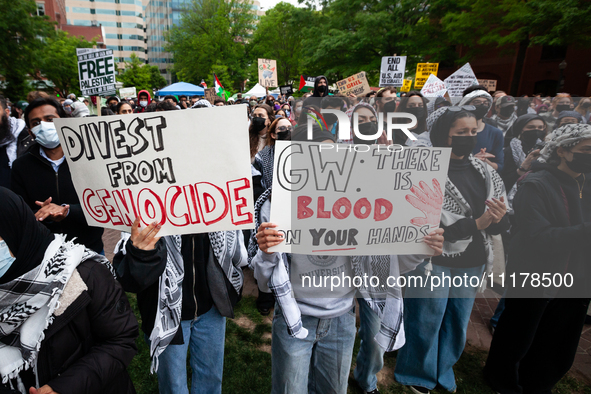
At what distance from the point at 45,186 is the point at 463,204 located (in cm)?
314

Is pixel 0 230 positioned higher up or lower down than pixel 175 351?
higher up

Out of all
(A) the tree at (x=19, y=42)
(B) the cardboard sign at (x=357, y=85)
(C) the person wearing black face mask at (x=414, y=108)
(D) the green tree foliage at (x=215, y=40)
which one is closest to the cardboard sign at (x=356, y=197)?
(C) the person wearing black face mask at (x=414, y=108)

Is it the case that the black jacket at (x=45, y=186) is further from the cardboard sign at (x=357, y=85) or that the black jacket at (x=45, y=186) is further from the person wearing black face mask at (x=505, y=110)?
the cardboard sign at (x=357, y=85)

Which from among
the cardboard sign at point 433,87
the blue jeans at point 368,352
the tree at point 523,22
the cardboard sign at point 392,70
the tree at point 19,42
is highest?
the tree at point 523,22

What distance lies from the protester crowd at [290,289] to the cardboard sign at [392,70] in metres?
6.13

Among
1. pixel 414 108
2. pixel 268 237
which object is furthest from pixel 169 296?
pixel 414 108

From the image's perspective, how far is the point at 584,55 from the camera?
20406 mm

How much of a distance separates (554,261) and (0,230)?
3149 millimetres

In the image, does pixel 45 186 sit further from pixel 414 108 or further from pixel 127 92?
pixel 127 92

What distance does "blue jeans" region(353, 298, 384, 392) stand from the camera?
254 centimetres

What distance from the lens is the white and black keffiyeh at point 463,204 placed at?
234 centimetres

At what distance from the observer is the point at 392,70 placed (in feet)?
29.2

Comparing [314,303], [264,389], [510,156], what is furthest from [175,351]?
[510,156]

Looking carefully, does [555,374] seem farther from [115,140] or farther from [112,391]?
[115,140]
